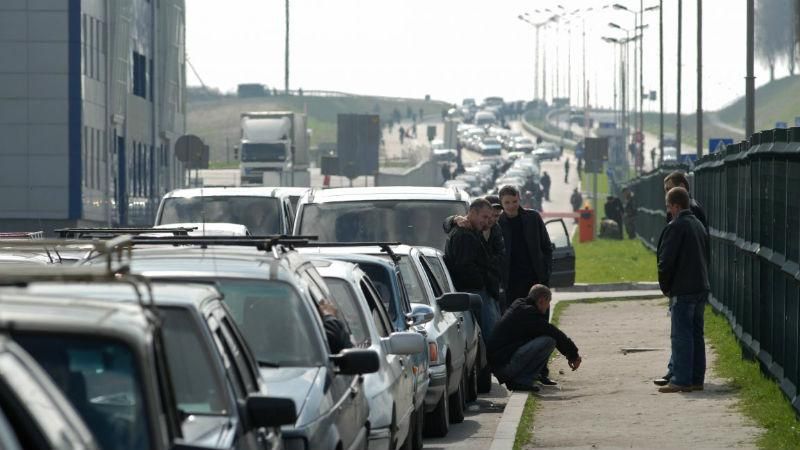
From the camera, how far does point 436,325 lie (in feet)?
46.8

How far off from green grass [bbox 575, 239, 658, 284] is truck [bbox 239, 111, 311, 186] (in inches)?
788

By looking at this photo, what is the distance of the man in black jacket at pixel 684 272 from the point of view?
15844 mm

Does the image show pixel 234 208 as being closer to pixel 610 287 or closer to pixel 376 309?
pixel 376 309

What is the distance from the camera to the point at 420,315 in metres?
13.2

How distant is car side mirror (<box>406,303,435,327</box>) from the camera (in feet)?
43.0

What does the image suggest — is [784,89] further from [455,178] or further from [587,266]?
[587,266]

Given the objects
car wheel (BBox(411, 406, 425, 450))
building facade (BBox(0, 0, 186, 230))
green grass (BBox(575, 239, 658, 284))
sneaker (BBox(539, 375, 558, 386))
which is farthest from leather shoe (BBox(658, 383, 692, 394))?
building facade (BBox(0, 0, 186, 230))

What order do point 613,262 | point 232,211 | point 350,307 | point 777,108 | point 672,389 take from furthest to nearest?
point 777,108 → point 613,262 → point 232,211 → point 672,389 → point 350,307

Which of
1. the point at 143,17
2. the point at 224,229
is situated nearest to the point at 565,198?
the point at 143,17

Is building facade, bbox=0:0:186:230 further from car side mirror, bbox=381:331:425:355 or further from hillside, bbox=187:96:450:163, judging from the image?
hillside, bbox=187:96:450:163

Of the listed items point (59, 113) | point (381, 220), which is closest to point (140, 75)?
point (59, 113)

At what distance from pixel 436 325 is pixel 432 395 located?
2.39ft

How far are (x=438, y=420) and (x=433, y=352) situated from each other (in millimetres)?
590

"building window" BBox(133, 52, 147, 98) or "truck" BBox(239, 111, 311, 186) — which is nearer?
"building window" BBox(133, 52, 147, 98)
